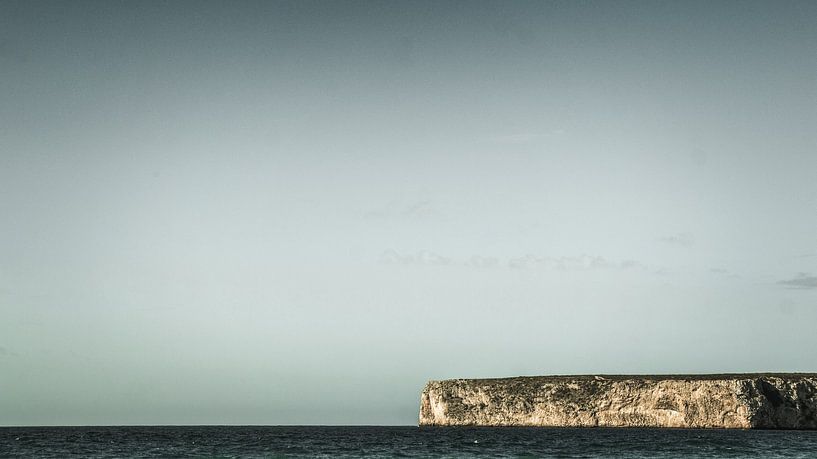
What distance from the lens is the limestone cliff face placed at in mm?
130625

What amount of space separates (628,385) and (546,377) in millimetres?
17752

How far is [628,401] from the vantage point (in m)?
141

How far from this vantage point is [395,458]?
254ft

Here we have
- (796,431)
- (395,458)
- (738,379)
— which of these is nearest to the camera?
(395,458)

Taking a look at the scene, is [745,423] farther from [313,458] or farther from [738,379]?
[313,458]

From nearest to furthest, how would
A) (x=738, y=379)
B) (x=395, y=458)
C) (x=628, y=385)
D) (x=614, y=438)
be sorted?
(x=395, y=458)
(x=614, y=438)
(x=738, y=379)
(x=628, y=385)

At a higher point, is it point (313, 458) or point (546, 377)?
point (546, 377)

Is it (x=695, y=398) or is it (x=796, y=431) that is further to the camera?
(x=695, y=398)

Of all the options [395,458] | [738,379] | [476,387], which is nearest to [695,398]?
[738,379]

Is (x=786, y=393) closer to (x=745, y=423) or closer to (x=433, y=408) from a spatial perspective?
(x=745, y=423)

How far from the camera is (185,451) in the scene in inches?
3514

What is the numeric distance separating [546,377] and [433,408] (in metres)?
20.9

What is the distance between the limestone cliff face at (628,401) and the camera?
5143 inches

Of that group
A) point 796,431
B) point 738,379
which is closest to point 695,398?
point 738,379
